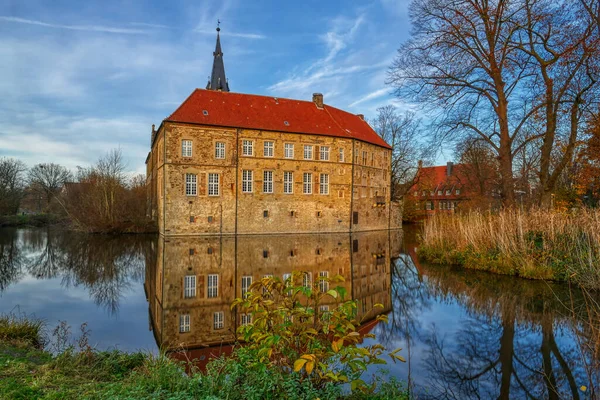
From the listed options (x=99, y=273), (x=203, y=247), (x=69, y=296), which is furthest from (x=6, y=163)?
(x=69, y=296)

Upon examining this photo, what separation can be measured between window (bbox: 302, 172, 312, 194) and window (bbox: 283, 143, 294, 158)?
1961 millimetres

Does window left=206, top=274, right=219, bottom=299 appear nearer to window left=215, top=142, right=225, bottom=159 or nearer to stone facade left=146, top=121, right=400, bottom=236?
stone facade left=146, top=121, right=400, bottom=236

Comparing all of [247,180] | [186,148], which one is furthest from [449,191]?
[186,148]

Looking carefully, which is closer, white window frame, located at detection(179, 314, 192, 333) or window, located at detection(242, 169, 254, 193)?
white window frame, located at detection(179, 314, 192, 333)

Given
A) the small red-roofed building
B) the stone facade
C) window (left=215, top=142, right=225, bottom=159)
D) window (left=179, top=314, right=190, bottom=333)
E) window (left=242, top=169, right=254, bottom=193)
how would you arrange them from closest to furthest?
window (left=179, top=314, right=190, bottom=333) → the stone facade → window (left=215, top=142, right=225, bottom=159) → window (left=242, top=169, right=254, bottom=193) → the small red-roofed building

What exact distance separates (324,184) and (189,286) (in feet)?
71.8

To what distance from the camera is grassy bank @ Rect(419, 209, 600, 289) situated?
403 inches

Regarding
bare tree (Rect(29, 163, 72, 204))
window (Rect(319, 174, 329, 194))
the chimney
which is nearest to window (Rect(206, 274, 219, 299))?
window (Rect(319, 174, 329, 194))

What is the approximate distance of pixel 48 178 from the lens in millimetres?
57594

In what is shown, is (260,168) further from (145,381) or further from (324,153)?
(145,381)

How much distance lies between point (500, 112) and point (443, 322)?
8963mm

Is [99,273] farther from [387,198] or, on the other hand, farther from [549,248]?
[387,198]

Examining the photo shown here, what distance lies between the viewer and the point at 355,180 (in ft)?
110

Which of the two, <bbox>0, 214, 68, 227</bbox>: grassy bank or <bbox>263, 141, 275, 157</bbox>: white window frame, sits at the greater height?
<bbox>263, 141, 275, 157</bbox>: white window frame
